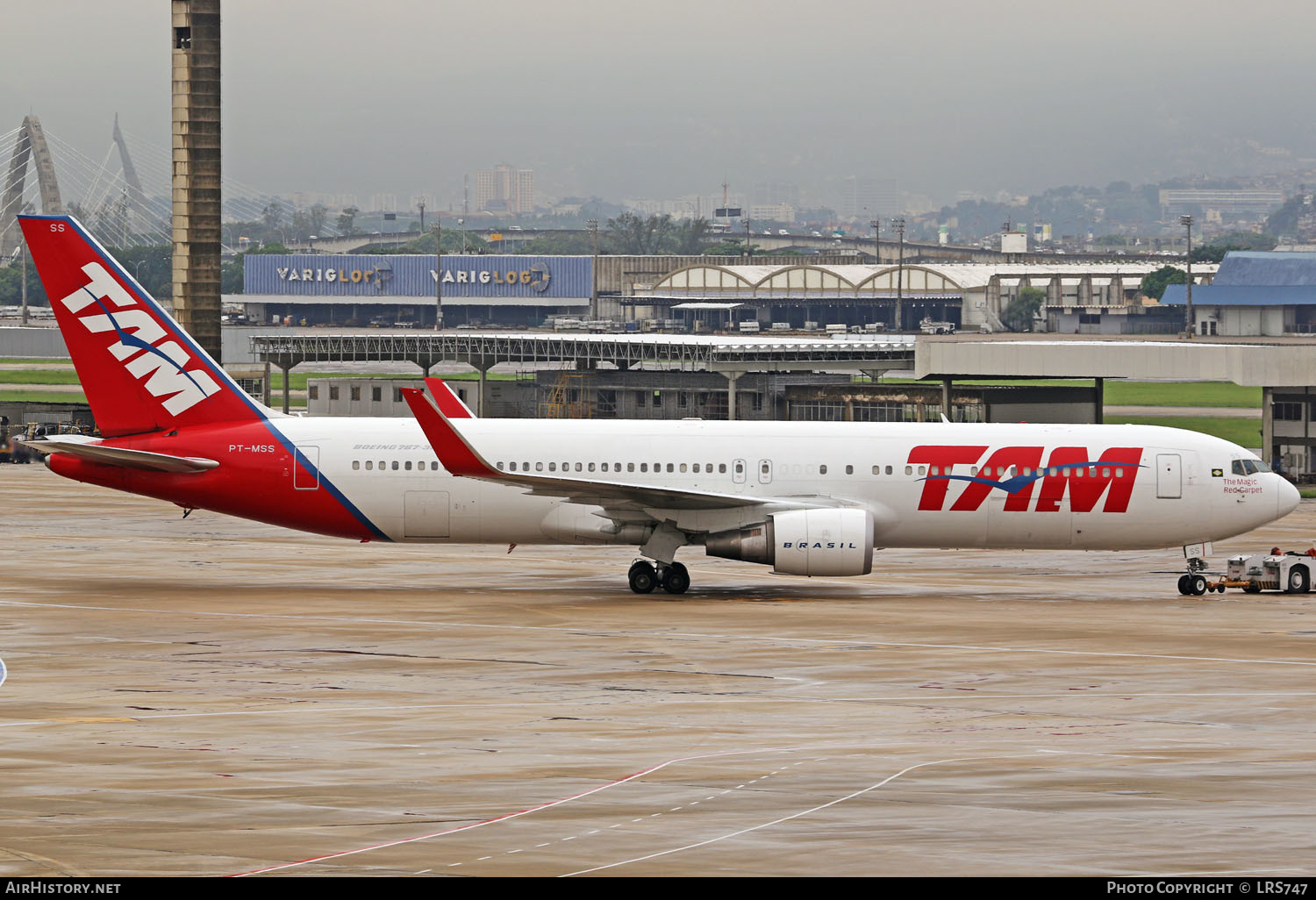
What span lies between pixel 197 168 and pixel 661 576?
3923 cm

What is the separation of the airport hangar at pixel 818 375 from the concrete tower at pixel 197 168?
39.4 ft

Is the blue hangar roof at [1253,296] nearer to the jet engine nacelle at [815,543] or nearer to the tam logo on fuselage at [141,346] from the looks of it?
the jet engine nacelle at [815,543]

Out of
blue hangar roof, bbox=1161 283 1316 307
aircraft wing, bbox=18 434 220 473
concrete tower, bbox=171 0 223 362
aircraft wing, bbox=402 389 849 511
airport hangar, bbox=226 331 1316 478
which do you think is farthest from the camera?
blue hangar roof, bbox=1161 283 1316 307

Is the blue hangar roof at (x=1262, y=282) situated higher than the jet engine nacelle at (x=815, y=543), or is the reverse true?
the blue hangar roof at (x=1262, y=282)

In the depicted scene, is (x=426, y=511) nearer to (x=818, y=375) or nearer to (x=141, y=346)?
(x=141, y=346)

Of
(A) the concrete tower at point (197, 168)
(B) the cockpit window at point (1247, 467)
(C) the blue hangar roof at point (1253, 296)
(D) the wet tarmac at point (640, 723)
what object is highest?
(C) the blue hangar roof at point (1253, 296)

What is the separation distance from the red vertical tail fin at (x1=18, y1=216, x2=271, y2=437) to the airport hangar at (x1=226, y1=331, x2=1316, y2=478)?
1442 inches

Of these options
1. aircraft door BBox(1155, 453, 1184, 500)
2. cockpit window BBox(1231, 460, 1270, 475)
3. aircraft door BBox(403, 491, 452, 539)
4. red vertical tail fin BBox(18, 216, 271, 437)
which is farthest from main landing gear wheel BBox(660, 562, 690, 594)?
cockpit window BBox(1231, 460, 1270, 475)

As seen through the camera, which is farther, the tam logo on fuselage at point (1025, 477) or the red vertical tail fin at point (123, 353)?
the red vertical tail fin at point (123, 353)

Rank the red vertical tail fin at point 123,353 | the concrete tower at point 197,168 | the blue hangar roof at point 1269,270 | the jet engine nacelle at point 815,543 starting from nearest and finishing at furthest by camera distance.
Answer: the jet engine nacelle at point 815,543
the red vertical tail fin at point 123,353
the concrete tower at point 197,168
the blue hangar roof at point 1269,270

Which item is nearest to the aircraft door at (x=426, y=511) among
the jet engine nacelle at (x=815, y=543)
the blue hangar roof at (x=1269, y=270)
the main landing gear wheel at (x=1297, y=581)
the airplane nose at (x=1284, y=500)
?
the jet engine nacelle at (x=815, y=543)

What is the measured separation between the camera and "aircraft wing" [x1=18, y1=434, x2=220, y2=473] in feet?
126

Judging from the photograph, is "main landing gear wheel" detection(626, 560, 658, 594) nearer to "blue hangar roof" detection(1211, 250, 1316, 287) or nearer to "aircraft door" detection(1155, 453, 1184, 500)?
"aircraft door" detection(1155, 453, 1184, 500)

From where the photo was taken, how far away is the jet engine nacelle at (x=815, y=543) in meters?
37.8
